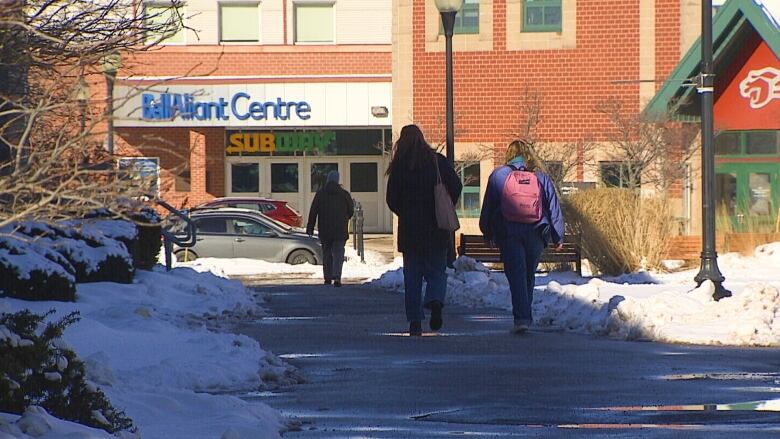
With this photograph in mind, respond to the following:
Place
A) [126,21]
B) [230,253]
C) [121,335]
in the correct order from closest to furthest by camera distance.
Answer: [126,21]
[121,335]
[230,253]

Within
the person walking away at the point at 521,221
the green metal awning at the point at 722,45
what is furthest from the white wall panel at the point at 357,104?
the person walking away at the point at 521,221

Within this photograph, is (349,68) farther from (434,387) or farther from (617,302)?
(434,387)

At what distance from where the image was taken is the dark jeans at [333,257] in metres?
23.3

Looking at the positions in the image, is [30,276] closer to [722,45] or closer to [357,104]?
[722,45]

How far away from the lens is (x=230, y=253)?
32.2 m

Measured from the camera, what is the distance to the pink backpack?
14.4 m

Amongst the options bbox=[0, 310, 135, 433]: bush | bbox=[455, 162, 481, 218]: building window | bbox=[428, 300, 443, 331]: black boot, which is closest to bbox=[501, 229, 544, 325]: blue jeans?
bbox=[428, 300, 443, 331]: black boot

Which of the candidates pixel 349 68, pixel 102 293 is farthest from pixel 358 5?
pixel 102 293

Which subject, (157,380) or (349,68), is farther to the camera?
(349,68)

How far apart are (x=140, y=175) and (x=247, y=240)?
993 inches

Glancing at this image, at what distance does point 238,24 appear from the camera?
1934 inches

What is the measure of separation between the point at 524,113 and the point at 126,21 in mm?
27074

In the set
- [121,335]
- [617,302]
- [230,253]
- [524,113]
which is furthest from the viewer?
[524,113]

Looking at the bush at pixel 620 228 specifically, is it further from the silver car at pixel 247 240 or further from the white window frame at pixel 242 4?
the white window frame at pixel 242 4
